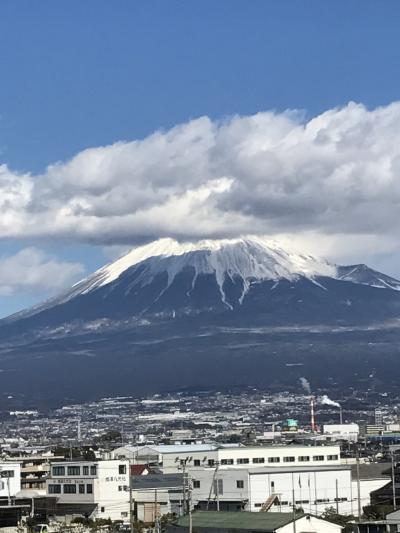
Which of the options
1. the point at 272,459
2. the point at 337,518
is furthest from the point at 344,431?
the point at 337,518

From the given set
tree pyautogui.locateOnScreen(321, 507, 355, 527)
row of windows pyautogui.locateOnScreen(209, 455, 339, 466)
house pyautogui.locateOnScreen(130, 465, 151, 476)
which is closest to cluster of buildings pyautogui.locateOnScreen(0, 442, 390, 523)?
tree pyautogui.locateOnScreen(321, 507, 355, 527)

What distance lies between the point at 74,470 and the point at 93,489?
2.01 meters

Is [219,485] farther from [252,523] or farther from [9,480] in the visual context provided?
[252,523]

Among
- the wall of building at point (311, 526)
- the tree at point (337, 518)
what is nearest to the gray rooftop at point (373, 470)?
the tree at point (337, 518)

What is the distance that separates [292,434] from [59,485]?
7003 cm

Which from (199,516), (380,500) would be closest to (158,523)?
(199,516)

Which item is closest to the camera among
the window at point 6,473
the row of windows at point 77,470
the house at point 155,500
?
the house at point 155,500

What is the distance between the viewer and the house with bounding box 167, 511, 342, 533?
164ft

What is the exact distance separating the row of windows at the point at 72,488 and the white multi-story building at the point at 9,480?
2817 millimetres

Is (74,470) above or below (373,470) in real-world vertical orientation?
above

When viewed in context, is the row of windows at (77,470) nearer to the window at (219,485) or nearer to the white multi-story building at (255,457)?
the window at (219,485)

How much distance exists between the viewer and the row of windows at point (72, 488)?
225ft

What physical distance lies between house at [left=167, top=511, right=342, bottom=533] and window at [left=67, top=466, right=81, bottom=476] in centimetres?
1506

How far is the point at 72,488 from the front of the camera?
69.4 metres
